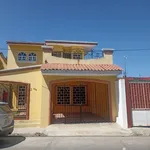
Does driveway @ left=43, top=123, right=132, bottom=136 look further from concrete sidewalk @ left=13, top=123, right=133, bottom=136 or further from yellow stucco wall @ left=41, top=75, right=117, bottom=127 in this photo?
yellow stucco wall @ left=41, top=75, right=117, bottom=127

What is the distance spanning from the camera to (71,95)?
1769cm

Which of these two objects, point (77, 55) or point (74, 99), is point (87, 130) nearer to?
point (74, 99)

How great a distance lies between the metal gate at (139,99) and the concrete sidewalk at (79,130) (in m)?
1.06

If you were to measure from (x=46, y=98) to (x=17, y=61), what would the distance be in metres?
9.38

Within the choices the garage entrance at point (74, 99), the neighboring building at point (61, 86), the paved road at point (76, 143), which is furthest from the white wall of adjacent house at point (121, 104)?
the garage entrance at point (74, 99)

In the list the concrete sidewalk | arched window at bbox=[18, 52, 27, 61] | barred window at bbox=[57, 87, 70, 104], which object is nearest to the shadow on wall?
the concrete sidewalk

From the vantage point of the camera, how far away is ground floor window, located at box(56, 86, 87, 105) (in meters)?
17.6

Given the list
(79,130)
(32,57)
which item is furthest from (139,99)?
(32,57)

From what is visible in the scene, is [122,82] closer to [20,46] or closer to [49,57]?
[49,57]

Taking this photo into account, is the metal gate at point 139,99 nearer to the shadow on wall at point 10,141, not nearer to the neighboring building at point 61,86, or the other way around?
the neighboring building at point 61,86

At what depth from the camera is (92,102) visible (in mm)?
17109

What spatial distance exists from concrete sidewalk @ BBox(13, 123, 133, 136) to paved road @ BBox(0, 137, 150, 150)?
716 millimetres

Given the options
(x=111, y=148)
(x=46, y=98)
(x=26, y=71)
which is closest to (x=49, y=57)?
(x=26, y=71)

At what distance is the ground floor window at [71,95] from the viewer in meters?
17.6
